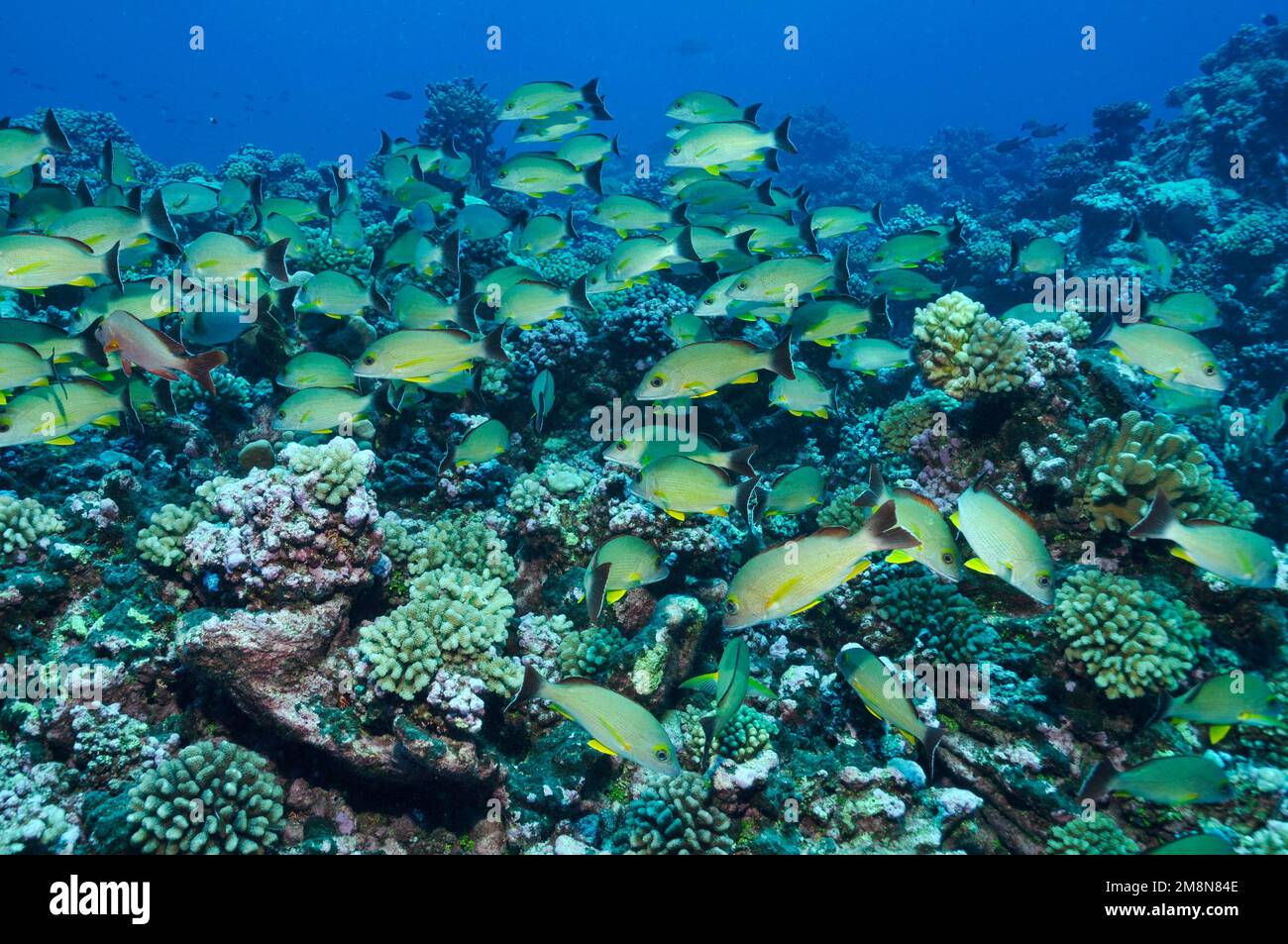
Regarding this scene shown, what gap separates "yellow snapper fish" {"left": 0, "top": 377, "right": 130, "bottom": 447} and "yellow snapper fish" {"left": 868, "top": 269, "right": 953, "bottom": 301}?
765 centimetres

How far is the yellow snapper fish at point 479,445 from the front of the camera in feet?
16.7

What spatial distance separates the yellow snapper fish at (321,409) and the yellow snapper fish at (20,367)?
4.61 ft

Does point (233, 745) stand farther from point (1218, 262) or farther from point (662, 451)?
point (1218, 262)

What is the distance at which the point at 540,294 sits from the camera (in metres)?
5.55

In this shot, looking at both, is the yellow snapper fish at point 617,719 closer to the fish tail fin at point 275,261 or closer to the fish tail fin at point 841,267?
the fish tail fin at point 275,261

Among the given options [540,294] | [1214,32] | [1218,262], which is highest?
[1214,32]

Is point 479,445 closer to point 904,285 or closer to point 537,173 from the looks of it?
point 537,173

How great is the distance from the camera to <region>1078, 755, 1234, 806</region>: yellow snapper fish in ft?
10.9

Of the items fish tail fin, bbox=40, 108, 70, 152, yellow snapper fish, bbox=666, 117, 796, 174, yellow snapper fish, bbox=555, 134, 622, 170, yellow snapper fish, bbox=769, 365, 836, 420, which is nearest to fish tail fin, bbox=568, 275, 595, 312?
yellow snapper fish, bbox=769, 365, 836, 420

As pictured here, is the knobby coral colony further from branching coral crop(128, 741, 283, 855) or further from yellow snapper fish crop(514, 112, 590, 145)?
yellow snapper fish crop(514, 112, 590, 145)

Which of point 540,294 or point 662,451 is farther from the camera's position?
point 540,294

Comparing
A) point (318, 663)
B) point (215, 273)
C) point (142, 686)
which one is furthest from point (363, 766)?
point (215, 273)

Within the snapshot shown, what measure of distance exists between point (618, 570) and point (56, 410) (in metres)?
4.06

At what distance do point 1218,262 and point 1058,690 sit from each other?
14.5 metres
